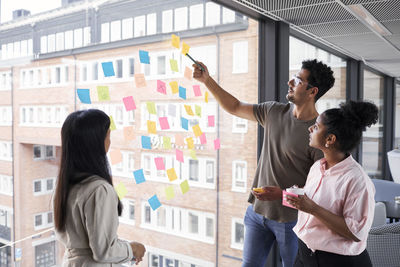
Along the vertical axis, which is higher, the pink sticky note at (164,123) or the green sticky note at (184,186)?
the pink sticky note at (164,123)

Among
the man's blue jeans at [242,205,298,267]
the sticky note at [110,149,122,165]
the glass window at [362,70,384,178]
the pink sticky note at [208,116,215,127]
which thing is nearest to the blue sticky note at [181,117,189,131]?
the pink sticky note at [208,116,215,127]

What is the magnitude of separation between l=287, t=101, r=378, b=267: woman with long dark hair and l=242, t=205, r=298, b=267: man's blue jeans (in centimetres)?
36

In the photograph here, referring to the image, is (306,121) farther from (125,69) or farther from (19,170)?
(19,170)

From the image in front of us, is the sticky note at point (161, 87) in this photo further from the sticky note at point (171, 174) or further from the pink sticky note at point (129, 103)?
the sticky note at point (171, 174)

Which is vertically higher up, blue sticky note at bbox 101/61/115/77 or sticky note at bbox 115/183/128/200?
blue sticky note at bbox 101/61/115/77

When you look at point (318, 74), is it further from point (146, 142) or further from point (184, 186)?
point (184, 186)

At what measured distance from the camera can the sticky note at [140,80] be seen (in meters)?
2.15

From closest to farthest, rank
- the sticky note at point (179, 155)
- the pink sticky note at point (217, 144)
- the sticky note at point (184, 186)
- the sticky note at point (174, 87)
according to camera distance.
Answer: the sticky note at point (174, 87) → the sticky note at point (179, 155) → the sticky note at point (184, 186) → the pink sticky note at point (217, 144)

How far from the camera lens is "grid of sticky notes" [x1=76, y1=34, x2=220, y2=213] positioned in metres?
1.87

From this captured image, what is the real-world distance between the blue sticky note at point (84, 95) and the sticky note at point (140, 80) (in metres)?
0.43

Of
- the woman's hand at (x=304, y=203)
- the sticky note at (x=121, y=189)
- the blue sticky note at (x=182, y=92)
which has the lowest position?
the sticky note at (x=121, y=189)

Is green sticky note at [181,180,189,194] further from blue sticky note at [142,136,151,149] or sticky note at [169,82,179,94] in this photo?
sticky note at [169,82,179,94]

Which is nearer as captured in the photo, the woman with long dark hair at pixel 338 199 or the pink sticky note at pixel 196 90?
the woman with long dark hair at pixel 338 199

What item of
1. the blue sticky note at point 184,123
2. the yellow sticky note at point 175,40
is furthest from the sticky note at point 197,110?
the yellow sticky note at point 175,40
